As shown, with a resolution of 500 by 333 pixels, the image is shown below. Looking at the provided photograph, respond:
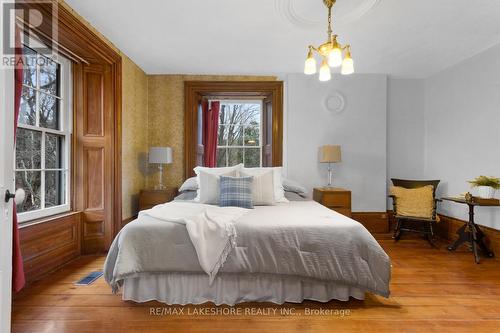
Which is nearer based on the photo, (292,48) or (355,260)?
(355,260)

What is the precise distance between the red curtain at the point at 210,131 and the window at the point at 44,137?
2145 millimetres

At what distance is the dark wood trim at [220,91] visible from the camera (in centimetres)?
434

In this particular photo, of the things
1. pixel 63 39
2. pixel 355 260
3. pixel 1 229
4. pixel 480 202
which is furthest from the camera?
pixel 480 202

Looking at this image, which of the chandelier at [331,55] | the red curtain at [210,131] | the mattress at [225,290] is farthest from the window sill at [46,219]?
the chandelier at [331,55]

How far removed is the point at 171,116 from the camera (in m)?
4.38

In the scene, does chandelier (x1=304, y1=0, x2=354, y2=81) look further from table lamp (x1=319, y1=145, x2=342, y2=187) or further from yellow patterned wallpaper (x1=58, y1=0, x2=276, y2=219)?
yellow patterned wallpaper (x1=58, y1=0, x2=276, y2=219)

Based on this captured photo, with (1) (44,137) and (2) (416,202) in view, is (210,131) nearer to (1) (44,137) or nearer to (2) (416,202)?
(1) (44,137)

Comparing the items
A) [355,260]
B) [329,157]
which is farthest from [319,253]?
[329,157]

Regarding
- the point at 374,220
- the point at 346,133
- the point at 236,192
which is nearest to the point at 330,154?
the point at 346,133

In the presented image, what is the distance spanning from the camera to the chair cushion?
12.5 ft

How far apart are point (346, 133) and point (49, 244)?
4.00 metres

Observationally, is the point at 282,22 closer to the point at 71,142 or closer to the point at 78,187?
the point at 71,142

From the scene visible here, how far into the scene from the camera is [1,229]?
122cm

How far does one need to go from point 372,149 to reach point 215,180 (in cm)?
261
